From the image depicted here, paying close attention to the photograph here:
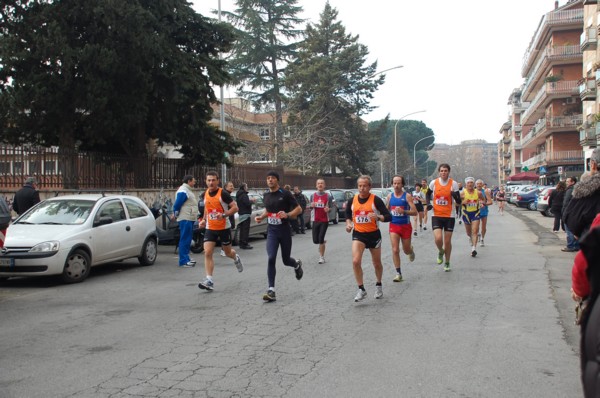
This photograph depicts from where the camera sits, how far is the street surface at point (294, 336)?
4.64m

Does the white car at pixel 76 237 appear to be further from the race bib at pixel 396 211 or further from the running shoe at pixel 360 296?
the race bib at pixel 396 211

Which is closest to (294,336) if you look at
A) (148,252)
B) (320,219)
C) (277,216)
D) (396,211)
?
(277,216)

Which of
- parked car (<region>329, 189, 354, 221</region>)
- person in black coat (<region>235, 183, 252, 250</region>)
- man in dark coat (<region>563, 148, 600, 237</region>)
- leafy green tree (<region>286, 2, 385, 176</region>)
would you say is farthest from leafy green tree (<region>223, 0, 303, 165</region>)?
man in dark coat (<region>563, 148, 600, 237</region>)

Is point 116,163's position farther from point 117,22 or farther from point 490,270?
point 490,270

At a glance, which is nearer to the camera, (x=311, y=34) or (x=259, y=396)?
(x=259, y=396)

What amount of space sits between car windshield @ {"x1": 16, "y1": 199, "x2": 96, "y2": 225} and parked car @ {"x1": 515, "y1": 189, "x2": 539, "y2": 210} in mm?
31900

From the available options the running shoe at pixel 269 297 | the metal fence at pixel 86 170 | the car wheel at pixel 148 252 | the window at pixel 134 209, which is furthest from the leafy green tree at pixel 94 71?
the running shoe at pixel 269 297

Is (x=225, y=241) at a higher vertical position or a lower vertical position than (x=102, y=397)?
higher

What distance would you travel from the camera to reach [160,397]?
14.4 feet

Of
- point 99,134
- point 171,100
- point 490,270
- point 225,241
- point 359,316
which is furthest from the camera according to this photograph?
point 171,100

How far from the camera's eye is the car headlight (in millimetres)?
9656

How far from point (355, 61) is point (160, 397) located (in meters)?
48.2

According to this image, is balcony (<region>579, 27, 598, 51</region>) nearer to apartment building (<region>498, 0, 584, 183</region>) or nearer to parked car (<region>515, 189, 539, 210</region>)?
apartment building (<region>498, 0, 584, 183</region>)

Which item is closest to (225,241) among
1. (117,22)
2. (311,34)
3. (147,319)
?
→ (147,319)
